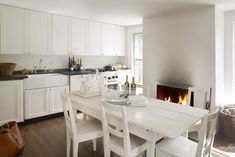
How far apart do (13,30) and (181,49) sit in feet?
10.7

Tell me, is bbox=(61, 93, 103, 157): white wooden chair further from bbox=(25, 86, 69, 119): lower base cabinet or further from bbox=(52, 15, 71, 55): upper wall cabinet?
bbox=(52, 15, 71, 55): upper wall cabinet

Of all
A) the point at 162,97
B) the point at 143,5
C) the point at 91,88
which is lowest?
the point at 162,97

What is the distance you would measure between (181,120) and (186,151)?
0.30 meters

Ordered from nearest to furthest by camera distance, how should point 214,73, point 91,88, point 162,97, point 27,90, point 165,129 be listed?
point 165,129 < point 91,88 < point 214,73 < point 27,90 < point 162,97

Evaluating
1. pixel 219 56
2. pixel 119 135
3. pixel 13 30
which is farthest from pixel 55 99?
pixel 219 56

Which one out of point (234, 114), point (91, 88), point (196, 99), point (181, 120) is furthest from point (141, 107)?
point (234, 114)

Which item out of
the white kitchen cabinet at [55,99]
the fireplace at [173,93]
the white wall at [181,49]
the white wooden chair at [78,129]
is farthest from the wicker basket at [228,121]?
the white kitchen cabinet at [55,99]

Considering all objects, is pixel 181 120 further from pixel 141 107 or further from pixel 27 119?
pixel 27 119

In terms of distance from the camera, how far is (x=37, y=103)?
3725 mm

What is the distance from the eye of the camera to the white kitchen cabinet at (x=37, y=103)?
360 cm

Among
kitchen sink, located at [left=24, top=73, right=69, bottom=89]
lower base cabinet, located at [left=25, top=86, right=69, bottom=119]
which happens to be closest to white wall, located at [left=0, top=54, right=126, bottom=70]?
kitchen sink, located at [left=24, top=73, right=69, bottom=89]

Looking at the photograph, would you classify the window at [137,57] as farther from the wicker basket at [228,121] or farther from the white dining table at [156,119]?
the white dining table at [156,119]

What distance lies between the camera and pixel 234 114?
3.34m

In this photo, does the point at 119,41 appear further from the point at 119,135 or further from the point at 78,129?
the point at 119,135
